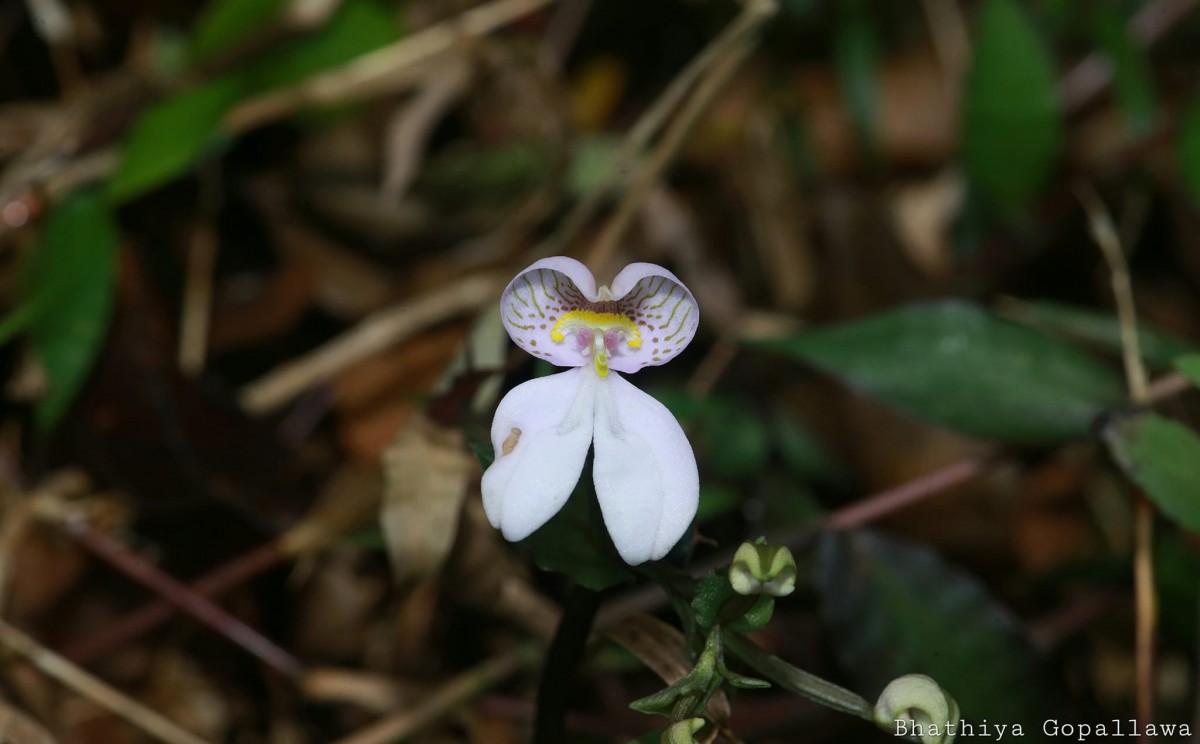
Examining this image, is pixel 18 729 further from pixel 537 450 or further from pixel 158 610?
pixel 537 450

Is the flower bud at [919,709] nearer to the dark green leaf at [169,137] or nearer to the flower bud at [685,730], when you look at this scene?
the flower bud at [685,730]

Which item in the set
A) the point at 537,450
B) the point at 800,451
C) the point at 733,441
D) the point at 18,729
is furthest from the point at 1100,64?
the point at 18,729

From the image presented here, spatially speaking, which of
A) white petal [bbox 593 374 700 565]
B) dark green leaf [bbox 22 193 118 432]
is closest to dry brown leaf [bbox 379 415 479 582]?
white petal [bbox 593 374 700 565]

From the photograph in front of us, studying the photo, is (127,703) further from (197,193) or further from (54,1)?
(54,1)

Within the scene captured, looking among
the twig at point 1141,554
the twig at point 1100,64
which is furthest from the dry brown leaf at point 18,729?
the twig at point 1100,64

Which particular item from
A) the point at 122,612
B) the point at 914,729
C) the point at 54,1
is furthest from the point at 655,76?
the point at 914,729

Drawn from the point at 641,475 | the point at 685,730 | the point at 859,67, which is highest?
the point at 859,67
